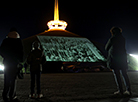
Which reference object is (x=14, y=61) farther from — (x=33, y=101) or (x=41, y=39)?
(x=41, y=39)

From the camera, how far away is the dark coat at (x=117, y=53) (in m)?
6.18

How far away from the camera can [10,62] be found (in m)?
5.25

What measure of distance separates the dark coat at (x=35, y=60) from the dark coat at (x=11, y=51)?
0.59m

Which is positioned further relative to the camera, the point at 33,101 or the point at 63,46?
the point at 63,46

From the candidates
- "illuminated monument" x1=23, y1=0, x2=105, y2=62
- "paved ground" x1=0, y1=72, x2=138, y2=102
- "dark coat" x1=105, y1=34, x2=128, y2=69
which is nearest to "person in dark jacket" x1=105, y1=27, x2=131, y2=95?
"dark coat" x1=105, y1=34, x2=128, y2=69

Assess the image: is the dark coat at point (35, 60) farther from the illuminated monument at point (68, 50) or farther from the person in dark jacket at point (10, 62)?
the illuminated monument at point (68, 50)

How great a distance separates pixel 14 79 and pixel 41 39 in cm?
2980

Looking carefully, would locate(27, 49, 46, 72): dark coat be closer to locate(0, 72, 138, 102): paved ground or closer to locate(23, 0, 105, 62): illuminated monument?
locate(0, 72, 138, 102): paved ground

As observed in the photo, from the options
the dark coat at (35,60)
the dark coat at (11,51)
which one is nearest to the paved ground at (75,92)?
the dark coat at (35,60)

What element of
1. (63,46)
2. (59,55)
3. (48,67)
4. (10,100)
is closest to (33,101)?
(10,100)

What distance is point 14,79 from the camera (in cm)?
532

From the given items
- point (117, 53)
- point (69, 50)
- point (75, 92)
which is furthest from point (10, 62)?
point (69, 50)

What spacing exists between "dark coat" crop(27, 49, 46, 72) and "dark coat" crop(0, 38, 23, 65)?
1.92 ft

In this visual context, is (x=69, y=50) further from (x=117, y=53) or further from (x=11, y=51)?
(x=11, y=51)
